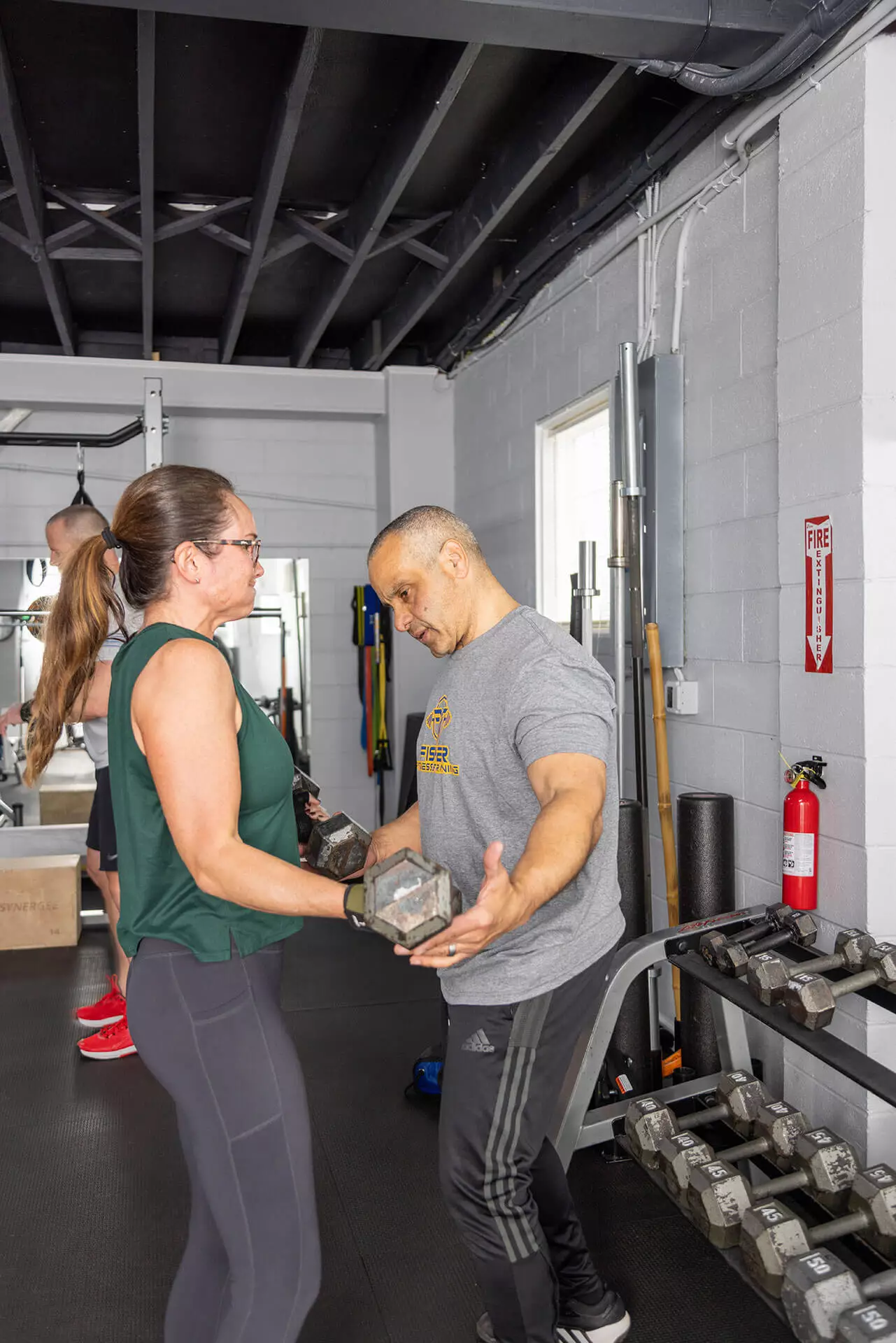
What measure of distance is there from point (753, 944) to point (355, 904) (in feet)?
4.54

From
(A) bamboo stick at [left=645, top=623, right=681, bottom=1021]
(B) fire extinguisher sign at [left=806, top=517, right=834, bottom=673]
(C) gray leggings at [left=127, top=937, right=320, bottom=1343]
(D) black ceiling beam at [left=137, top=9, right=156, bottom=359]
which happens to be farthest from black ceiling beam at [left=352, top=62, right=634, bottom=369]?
(C) gray leggings at [left=127, top=937, right=320, bottom=1343]

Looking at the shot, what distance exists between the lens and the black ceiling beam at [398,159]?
286 cm

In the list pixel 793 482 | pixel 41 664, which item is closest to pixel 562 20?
pixel 793 482

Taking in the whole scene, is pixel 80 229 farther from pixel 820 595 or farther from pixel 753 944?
pixel 753 944

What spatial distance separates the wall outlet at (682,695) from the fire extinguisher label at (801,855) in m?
0.75

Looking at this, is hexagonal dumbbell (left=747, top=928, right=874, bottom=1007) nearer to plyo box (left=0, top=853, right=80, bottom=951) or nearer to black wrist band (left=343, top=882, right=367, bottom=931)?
black wrist band (left=343, top=882, right=367, bottom=931)

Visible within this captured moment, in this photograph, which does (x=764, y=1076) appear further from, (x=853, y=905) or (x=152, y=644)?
(x=152, y=644)

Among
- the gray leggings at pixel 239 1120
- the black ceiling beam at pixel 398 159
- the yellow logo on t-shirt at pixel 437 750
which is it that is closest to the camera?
the gray leggings at pixel 239 1120

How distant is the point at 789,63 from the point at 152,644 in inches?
82.0

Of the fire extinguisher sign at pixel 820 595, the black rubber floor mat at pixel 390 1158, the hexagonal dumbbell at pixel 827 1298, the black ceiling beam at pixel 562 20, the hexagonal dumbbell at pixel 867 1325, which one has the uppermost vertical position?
the black ceiling beam at pixel 562 20

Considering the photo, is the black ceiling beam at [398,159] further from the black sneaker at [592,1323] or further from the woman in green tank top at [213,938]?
the black sneaker at [592,1323]

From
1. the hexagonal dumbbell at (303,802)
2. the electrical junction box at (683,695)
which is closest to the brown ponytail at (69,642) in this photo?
the hexagonal dumbbell at (303,802)

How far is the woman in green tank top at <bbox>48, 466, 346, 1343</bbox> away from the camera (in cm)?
127

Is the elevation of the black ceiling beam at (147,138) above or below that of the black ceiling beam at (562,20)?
above
